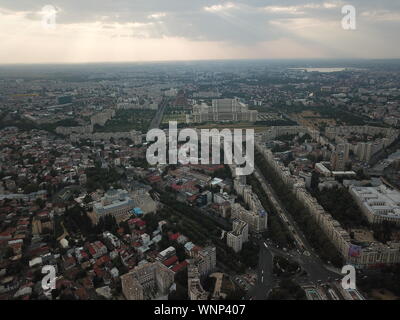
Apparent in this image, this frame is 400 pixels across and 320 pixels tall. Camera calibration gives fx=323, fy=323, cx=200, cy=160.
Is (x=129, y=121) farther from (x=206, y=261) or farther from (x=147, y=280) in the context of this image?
(x=147, y=280)

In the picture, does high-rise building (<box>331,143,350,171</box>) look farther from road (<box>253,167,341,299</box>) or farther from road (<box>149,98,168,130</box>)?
road (<box>149,98,168,130</box>)

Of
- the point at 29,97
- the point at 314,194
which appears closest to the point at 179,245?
the point at 314,194

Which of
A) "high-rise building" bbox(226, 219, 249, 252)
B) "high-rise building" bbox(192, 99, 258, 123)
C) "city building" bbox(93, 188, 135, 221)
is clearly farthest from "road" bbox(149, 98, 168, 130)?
"high-rise building" bbox(226, 219, 249, 252)

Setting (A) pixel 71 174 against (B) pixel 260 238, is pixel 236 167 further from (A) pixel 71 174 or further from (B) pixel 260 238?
(A) pixel 71 174

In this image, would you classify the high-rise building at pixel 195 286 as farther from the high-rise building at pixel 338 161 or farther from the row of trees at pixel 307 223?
the high-rise building at pixel 338 161

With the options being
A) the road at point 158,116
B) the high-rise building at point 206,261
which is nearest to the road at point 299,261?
the high-rise building at point 206,261

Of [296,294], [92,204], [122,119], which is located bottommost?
[296,294]

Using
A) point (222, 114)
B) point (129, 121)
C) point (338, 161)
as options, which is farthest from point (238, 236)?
point (222, 114)

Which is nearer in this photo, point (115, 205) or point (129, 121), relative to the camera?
point (115, 205)
